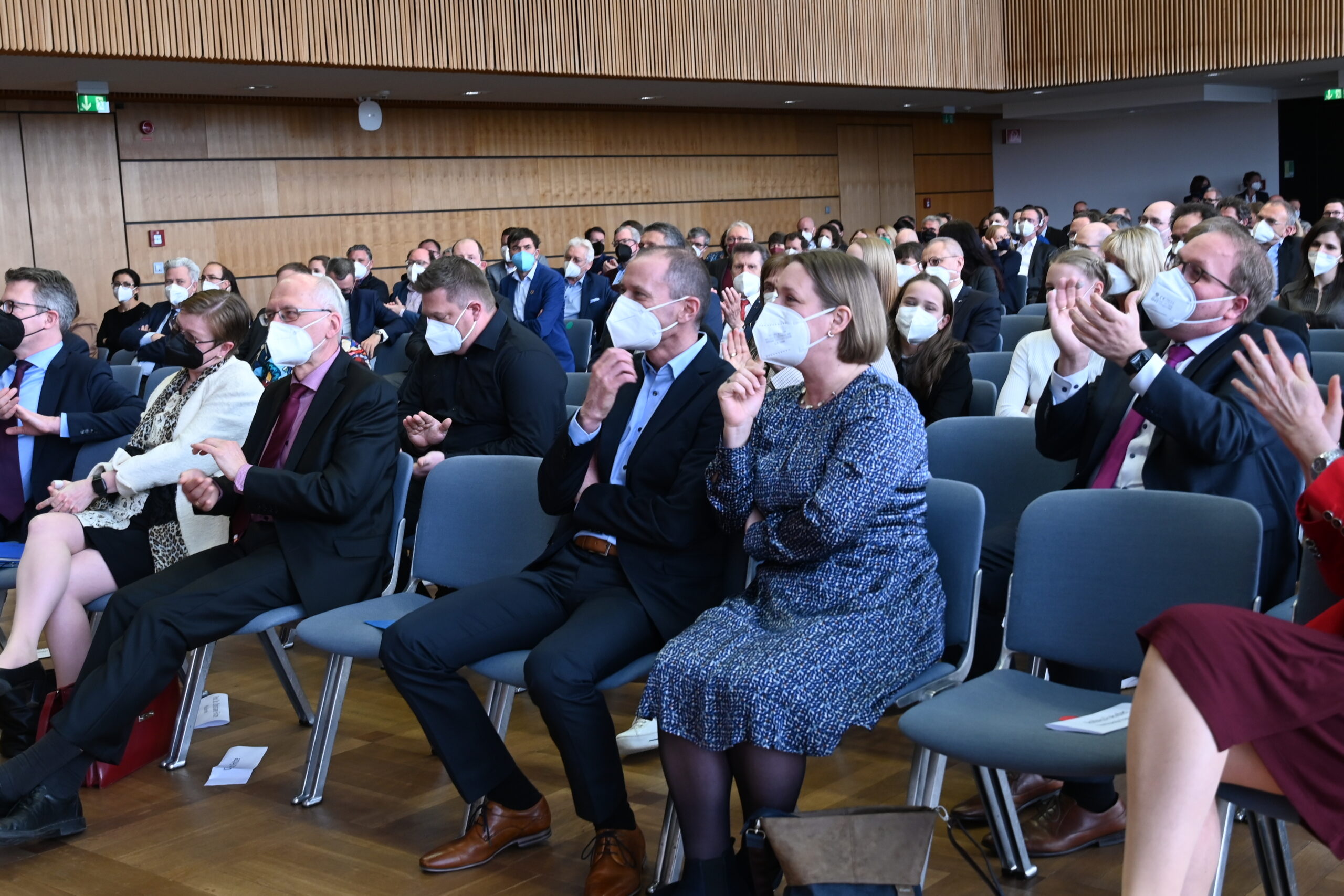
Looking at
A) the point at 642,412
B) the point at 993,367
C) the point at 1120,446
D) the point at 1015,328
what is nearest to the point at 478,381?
the point at 642,412

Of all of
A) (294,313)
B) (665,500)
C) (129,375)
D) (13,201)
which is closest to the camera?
(665,500)

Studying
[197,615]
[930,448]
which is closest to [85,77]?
[197,615]

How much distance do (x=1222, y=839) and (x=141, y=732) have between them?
2716mm

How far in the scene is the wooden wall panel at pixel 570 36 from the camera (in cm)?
843

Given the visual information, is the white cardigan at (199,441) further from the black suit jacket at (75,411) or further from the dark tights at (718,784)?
the dark tights at (718,784)

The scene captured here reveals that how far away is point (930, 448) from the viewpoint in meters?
3.43

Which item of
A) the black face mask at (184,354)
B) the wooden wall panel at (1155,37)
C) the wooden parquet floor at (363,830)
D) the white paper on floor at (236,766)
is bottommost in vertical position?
the wooden parquet floor at (363,830)

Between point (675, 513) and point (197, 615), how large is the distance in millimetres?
1278

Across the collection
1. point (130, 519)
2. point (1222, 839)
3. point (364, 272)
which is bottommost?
point (1222, 839)

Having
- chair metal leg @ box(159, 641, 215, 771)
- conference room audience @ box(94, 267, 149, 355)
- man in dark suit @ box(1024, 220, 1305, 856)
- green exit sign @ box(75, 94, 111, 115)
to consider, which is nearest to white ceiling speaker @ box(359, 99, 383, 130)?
green exit sign @ box(75, 94, 111, 115)

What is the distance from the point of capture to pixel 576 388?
4.88m

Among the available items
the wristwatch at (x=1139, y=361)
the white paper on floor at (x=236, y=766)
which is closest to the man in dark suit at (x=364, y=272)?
the white paper on floor at (x=236, y=766)

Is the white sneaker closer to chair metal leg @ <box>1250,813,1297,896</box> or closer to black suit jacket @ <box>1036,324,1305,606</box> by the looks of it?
black suit jacket @ <box>1036,324,1305,606</box>

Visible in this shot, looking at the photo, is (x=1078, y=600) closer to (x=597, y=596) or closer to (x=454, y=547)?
(x=597, y=596)
